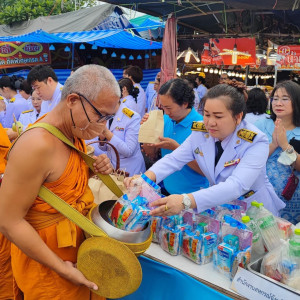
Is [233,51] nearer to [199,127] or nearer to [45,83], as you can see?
[45,83]

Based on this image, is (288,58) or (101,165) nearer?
(101,165)

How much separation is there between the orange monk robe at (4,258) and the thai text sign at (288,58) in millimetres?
6644

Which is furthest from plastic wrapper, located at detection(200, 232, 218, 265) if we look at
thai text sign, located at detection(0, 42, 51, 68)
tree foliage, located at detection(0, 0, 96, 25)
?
tree foliage, located at detection(0, 0, 96, 25)

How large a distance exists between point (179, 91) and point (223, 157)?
0.89 metres

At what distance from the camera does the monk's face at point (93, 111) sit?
4.70ft

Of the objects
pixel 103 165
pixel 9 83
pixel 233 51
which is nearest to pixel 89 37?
pixel 9 83

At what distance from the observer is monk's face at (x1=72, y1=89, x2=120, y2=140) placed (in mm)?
1433

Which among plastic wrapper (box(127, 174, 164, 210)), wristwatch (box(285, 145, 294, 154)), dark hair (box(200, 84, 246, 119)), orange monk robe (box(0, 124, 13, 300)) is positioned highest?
dark hair (box(200, 84, 246, 119))

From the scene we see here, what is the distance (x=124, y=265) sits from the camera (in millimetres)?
1385

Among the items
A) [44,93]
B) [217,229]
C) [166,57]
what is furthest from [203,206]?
[166,57]

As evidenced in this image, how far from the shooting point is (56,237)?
1533 mm

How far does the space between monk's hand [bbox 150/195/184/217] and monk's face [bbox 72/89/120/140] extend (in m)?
0.50

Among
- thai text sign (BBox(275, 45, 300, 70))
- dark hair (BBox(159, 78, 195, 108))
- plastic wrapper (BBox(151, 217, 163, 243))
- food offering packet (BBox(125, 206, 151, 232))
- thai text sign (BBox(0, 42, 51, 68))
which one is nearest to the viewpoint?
food offering packet (BBox(125, 206, 151, 232))

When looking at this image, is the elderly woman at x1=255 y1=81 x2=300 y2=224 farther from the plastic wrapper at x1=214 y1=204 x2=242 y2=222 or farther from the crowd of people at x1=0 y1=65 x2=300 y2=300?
the plastic wrapper at x1=214 y1=204 x2=242 y2=222
